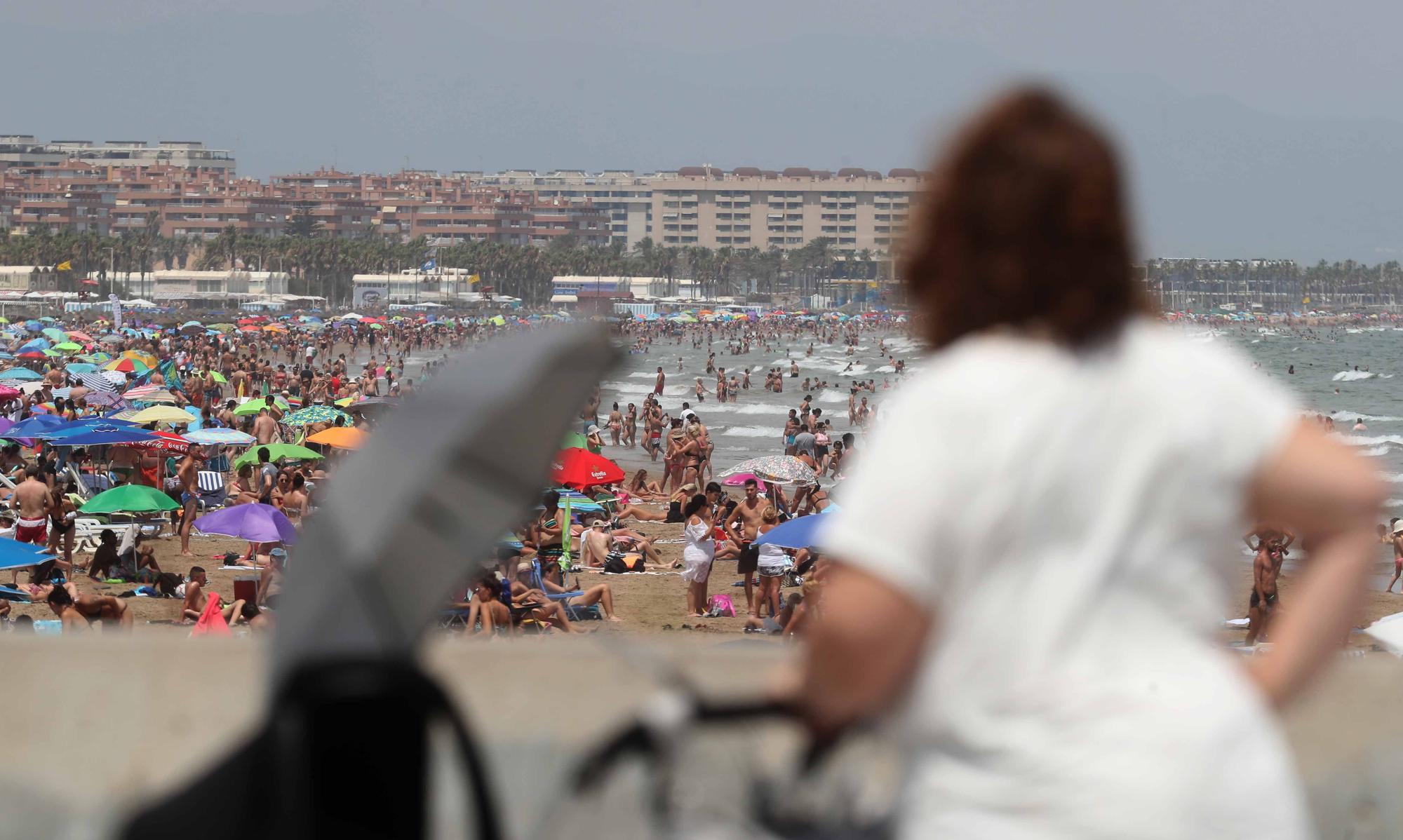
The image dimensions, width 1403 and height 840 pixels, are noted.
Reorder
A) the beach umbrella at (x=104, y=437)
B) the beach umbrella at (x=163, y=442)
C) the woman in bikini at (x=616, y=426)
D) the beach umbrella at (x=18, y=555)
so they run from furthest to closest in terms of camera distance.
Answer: the woman in bikini at (x=616, y=426)
the beach umbrella at (x=163, y=442)
the beach umbrella at (x=104, y=437)
the beach umbrella at (x=18, y=555)

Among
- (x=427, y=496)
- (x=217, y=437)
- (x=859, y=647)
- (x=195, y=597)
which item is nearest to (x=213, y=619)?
(x=195, y=597)

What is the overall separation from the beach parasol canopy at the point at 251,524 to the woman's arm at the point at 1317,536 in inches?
469

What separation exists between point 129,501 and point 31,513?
83cm

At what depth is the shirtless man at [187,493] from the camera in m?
15.8

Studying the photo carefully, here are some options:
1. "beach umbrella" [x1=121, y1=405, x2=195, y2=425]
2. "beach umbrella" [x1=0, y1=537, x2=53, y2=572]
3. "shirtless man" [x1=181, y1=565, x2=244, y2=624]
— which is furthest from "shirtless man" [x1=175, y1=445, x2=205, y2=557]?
"beach umbrella" [x1=0, y1=537, x2=53, y2=572]

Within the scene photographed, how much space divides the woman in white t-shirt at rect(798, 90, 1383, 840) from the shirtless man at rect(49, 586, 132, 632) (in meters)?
8.37

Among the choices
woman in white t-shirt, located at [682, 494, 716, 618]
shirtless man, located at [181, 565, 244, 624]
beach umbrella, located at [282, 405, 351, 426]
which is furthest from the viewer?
beach umbrella, located at [282, 405, 351, 426]

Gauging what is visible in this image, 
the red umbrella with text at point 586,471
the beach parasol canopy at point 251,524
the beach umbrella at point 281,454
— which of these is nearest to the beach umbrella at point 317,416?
the beach umbrella at point 281,454

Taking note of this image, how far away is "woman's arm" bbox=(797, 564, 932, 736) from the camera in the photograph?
3.43 ft

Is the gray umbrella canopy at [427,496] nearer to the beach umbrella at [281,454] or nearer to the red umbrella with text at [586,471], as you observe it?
the red umbrella with text at [586,471]

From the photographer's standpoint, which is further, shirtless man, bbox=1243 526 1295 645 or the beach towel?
shirtless man, bbox=1243 526 1295 645

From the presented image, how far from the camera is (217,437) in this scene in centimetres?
1941

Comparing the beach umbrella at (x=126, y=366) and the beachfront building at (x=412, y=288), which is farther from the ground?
the beach umbrella at (x=126, y=366)

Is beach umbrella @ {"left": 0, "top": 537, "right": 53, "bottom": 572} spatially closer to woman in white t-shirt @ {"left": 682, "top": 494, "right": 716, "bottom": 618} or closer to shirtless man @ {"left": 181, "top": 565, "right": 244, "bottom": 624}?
shirtless man @ {"left": 181, "top": 565, "right": 244, "bottom": 624}
